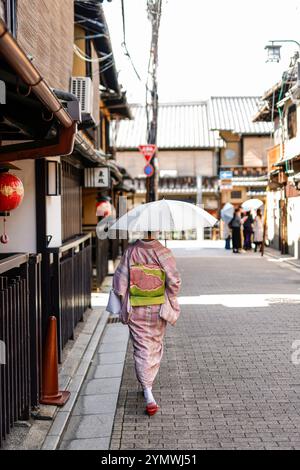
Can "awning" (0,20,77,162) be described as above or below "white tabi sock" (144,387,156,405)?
above

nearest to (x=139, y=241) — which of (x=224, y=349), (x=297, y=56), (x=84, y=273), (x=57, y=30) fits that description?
(x=224, y=349)

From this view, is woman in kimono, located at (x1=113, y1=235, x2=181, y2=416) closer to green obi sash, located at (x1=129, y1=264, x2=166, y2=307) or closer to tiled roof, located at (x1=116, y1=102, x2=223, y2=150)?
green obi sash, located at (x1=129, y1=264, x2=166, y2=307)

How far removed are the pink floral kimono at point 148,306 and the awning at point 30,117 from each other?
1380mm

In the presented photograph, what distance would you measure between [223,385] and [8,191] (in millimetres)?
3436

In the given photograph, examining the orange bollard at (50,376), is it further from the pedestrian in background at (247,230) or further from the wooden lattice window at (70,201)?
the pedestrian in background at (247,230)

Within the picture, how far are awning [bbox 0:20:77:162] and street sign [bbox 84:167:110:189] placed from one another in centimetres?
695

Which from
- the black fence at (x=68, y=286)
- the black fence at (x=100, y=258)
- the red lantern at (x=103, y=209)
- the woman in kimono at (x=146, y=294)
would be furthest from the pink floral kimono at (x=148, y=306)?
the red lantern at (x=103, y=209)

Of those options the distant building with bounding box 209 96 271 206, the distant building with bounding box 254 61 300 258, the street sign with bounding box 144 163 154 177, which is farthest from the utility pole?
the distant building with bounding box 209 96 271 206

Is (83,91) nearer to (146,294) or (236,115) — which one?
(146,294)

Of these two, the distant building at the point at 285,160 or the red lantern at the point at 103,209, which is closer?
the red lantern at the point at 103,209

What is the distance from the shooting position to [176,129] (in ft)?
162

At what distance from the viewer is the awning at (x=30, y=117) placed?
15.4 ft

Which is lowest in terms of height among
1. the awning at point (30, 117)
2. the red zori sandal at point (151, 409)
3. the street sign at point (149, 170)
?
the red zori sandal at point (151, 409)

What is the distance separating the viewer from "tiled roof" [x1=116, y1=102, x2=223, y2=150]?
157ft
